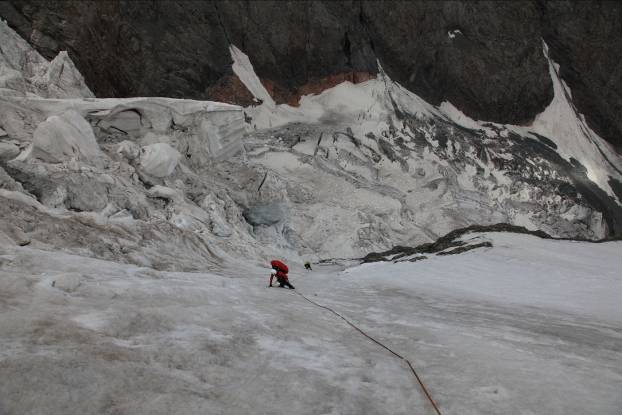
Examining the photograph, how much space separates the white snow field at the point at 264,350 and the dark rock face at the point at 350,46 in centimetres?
1869

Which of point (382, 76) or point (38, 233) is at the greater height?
point (382, 76)

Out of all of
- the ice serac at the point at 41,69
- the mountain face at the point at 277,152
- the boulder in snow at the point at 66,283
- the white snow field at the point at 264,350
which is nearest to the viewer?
the white snow field at the point at 264,350

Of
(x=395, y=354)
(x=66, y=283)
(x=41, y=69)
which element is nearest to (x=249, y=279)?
(x=66, y=283)

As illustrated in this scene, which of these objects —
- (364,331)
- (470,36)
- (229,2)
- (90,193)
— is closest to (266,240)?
(90,193)

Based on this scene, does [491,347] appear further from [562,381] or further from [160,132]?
[160,132]

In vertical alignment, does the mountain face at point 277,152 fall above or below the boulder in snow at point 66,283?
above

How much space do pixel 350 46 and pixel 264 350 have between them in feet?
99.8

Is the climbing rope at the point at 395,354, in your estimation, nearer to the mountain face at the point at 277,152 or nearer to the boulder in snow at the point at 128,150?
the mountain face at the point at 277,152

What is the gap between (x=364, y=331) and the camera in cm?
437

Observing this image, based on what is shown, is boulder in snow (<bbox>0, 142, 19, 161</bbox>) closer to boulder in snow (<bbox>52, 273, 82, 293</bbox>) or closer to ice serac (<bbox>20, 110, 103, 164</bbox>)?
ice serac (<bbox>20, 110, 103, 164</bbox>)

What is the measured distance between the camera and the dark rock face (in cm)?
2122

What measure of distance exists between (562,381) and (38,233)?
22.9 feet

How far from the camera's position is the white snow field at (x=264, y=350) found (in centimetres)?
241

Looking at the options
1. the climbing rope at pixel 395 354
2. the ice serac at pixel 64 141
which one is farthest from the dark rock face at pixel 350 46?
the climbing rope at pixel 395 354
